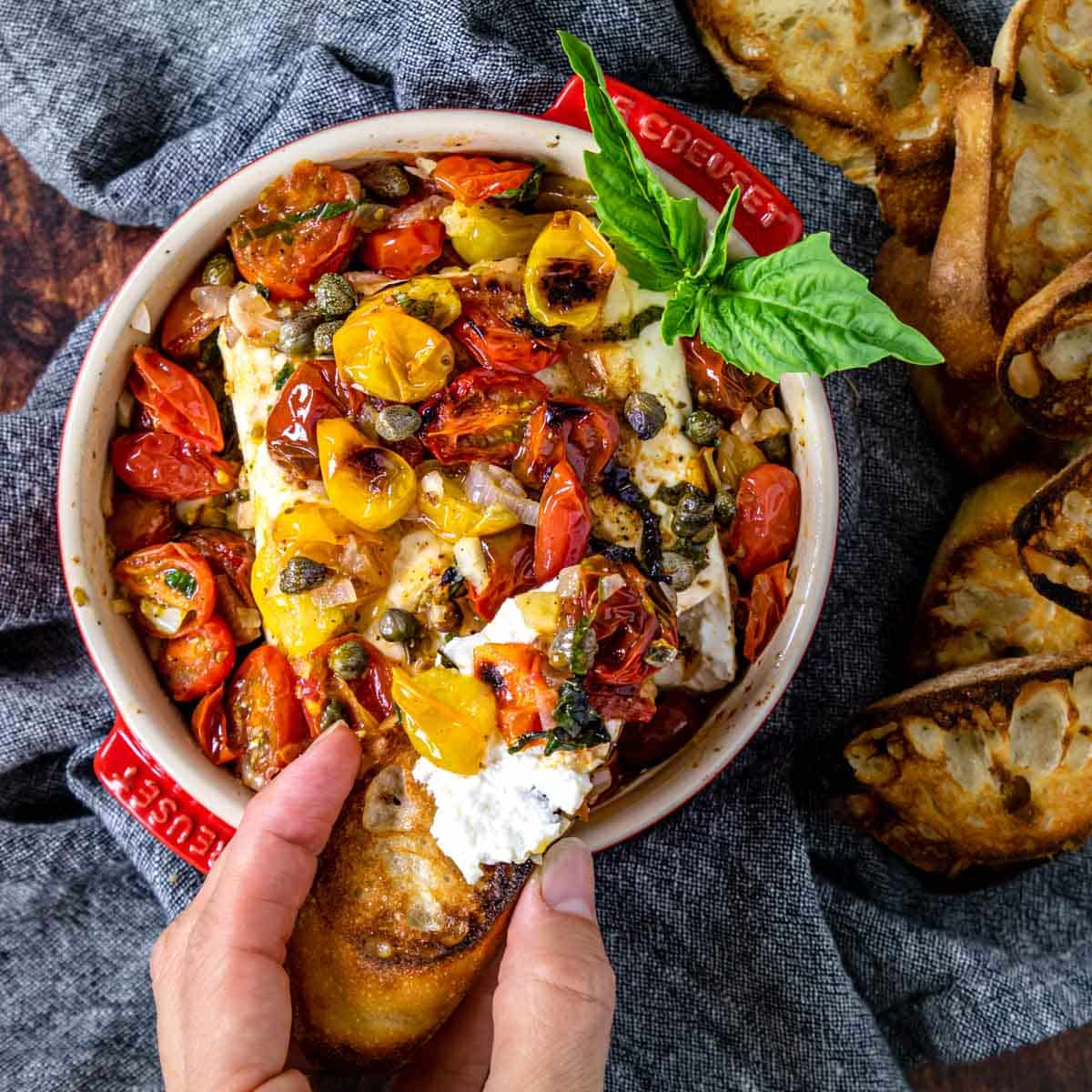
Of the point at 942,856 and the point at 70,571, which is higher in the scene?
the point at 70,571

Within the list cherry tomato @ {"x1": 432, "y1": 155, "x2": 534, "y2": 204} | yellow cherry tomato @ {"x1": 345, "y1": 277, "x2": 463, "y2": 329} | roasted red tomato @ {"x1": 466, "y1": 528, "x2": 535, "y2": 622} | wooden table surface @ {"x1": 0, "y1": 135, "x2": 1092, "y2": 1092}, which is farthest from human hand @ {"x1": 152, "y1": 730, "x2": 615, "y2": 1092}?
wooden table surface @ {"x1": 0, "y1": 135, "x2": 1092, "y2": 1092}

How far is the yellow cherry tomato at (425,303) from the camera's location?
10.6ft

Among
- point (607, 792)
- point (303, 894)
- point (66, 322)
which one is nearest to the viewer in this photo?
point (303, 894)

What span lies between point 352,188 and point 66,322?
1.62 metres

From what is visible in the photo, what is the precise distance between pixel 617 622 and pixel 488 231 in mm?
1304

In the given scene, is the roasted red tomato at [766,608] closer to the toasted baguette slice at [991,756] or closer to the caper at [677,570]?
the caper at [677,570]

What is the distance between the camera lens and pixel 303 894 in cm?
306

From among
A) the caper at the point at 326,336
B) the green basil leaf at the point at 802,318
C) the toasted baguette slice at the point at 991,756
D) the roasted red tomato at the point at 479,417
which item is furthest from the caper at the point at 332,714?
the toasted baguette slice at the point at 991,756

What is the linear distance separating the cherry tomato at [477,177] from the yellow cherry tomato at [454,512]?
930 mm

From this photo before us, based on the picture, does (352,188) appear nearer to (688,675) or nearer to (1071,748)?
(688,675)

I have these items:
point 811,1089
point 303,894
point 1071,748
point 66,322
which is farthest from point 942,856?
point 66,322

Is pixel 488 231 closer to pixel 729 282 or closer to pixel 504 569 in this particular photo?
pixel 729 282

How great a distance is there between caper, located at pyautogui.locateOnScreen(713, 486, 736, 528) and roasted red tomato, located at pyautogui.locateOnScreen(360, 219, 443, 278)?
3.88 ft

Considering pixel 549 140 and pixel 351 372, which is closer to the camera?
pixel 351 372
